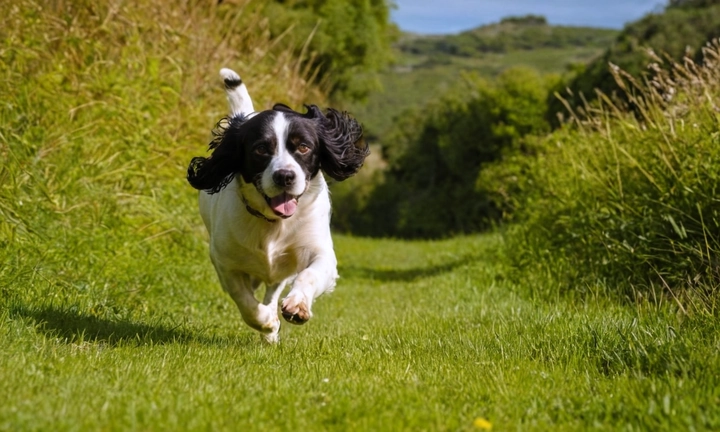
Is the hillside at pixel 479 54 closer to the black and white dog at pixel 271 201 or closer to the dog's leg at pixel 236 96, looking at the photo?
the dog's leg at pixel 236 96

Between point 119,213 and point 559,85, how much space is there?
22129mm

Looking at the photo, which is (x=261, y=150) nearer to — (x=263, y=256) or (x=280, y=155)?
(x=280, y=155)

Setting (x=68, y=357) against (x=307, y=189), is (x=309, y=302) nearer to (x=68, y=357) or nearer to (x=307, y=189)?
(x=307, y=189)

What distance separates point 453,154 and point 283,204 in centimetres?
2708

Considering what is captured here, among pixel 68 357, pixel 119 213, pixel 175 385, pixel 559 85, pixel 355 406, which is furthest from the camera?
pixel 559 85

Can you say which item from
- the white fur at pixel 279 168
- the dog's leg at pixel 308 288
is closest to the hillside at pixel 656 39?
the dog's leg at pixel 308 288

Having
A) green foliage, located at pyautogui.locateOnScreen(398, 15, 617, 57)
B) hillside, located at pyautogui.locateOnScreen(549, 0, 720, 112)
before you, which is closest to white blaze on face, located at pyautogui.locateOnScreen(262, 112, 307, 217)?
hillside, located at pyautogui.locateOnScreen(549, 0, 720, 112)

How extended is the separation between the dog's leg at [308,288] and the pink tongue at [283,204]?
1.05 ft

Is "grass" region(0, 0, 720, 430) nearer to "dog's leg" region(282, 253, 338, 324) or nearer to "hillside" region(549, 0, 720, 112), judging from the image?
"dog's leg" region(282, 253, 338, 324)

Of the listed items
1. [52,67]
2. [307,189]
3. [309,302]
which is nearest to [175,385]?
[309,302]

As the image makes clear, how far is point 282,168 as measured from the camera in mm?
4148

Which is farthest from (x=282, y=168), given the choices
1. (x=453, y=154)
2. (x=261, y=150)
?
(x=453, y=154)

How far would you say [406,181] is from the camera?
1451 inches

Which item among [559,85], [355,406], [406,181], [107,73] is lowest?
[406,181]
